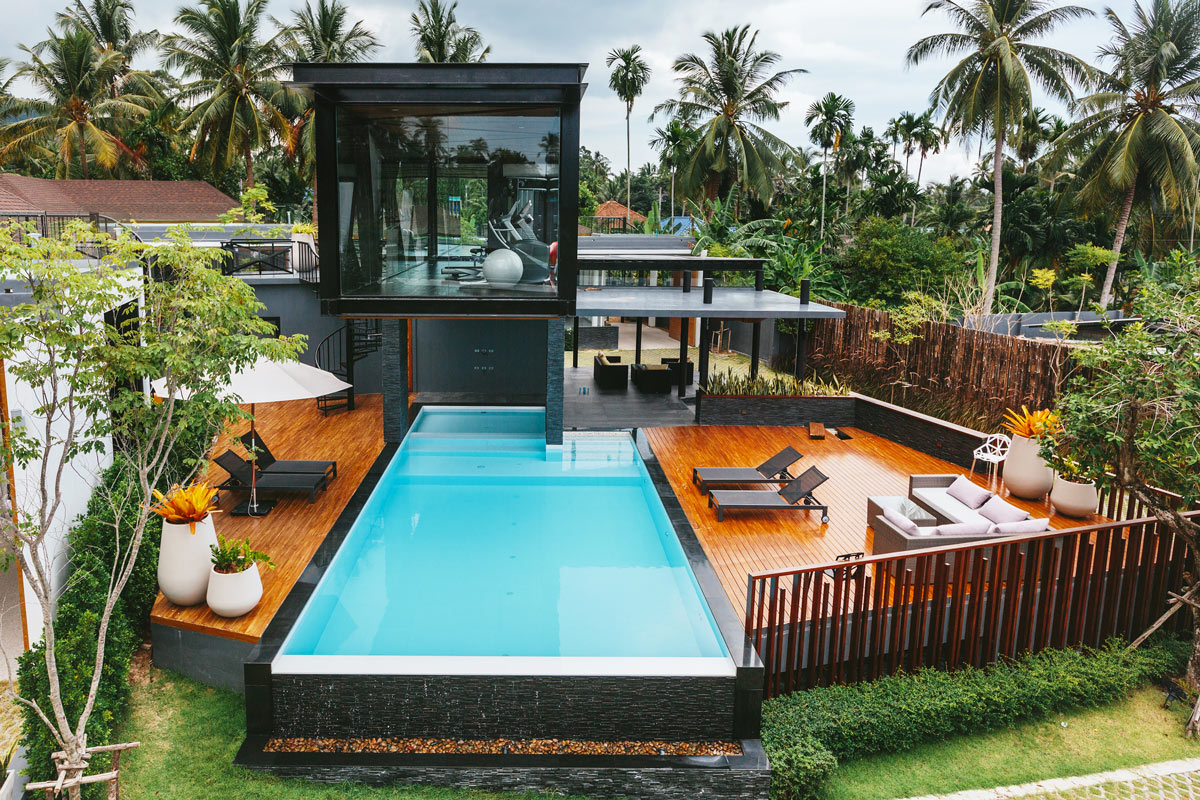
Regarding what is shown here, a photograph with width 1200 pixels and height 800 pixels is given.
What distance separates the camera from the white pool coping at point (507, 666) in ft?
22.4

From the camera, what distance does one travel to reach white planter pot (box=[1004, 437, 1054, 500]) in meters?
11.6

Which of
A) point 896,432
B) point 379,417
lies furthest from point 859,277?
point 379,417

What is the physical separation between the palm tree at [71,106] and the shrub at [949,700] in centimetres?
3943

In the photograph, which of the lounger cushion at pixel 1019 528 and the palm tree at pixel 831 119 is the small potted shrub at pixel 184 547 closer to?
the lounger cushion at pixel 1019 528

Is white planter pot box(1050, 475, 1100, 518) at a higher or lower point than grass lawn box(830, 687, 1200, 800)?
higher

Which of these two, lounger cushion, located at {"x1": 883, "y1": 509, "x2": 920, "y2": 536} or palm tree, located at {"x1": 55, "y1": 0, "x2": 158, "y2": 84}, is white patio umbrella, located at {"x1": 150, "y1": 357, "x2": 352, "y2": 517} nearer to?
lounger cushion, located at {"x1": 883, "y1": 509, "x2": 920, "y2": 536}

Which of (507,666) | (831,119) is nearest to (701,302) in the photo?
(507,666)

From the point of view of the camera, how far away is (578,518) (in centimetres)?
1165

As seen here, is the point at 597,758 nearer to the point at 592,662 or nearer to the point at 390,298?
the point at 592,662

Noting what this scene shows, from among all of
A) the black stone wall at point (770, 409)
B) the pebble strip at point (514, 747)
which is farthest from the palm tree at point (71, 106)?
the pebble strip at point (514, 747)

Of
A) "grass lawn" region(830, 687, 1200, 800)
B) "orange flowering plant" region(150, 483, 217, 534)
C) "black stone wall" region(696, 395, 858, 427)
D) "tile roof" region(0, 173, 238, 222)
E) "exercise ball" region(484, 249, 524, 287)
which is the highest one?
"tile roof" region(0, 173, 238, 222)

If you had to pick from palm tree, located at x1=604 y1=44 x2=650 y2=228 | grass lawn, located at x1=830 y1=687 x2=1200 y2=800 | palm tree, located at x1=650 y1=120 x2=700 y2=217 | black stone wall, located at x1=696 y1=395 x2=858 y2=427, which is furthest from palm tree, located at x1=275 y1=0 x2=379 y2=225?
grass lawn, located at x1=830 y1=687 x2=1200 y2=800

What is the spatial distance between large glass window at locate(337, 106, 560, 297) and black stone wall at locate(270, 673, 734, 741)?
5.63 metres

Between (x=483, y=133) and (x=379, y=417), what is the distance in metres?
7.95
